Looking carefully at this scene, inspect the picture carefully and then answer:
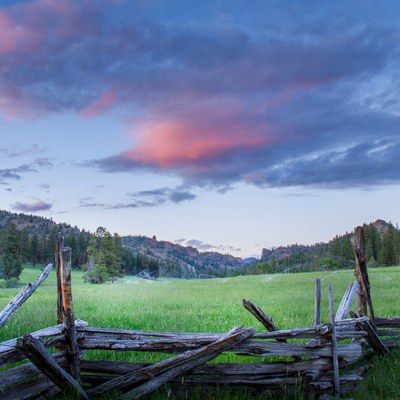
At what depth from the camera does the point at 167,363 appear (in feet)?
19.9

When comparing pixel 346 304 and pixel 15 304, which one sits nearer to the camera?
pixel 15 304

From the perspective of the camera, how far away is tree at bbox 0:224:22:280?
5679 centimetres

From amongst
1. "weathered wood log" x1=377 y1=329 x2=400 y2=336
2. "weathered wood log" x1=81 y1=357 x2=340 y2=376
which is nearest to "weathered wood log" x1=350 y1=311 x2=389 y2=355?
"weathered wood log" x1=377 y1=329 x2=400 y2=336

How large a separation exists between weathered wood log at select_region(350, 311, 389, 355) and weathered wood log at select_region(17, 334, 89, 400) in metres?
4.83

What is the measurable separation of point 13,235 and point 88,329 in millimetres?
63839

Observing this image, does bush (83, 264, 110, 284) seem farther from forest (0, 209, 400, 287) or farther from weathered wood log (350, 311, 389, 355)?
weathered wood log (350, 311, 389, 355)

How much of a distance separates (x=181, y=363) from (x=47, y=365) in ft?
5.56

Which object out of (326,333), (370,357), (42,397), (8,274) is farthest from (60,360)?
(8,274)

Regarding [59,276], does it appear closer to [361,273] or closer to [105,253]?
[361,273]

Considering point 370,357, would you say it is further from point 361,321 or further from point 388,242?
point 388,242

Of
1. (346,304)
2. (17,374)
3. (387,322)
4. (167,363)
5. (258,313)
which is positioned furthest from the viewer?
(387,322)

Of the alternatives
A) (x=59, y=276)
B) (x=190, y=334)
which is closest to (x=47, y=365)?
(x=59, y=276)

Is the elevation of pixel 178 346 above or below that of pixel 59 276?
below

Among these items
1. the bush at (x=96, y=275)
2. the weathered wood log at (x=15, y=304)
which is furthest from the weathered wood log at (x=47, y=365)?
the bush at (x=96, y=275)
